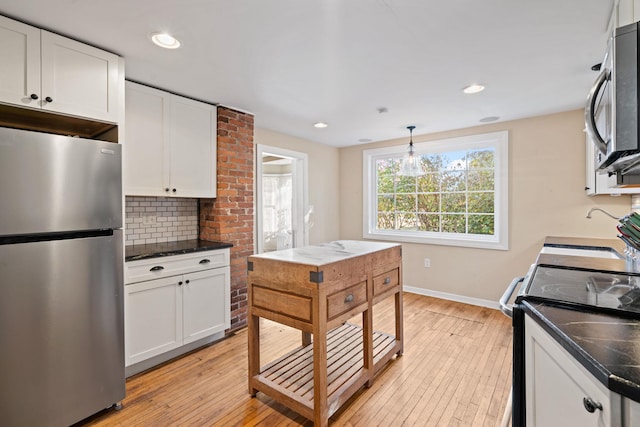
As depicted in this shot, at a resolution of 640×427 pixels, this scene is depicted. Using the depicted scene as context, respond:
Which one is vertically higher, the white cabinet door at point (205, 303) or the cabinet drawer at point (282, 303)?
the cabinet drawer at point (282, 303)

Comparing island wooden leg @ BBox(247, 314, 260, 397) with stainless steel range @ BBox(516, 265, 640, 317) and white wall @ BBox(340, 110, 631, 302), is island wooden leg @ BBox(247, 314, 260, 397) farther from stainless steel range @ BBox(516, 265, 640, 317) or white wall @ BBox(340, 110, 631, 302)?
white wall @ BBox(340, 110, 631, 302)

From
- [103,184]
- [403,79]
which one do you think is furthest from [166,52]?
[403,79]

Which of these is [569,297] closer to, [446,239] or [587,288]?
[587,288]

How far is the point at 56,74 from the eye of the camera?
5.95ft

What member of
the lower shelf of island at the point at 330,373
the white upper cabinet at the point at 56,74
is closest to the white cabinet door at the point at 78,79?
the white upper cabinet at the point at 56,74

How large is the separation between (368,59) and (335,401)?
Result: 228cm

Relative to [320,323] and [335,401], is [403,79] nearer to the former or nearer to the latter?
[320,323]

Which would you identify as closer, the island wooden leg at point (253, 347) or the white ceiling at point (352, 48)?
the white ceiling at point (352, 48)

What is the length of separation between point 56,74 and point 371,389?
9.57ft

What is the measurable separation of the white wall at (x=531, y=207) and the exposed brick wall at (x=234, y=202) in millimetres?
2571

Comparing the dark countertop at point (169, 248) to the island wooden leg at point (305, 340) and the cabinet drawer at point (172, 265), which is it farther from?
the island wooden leg at point (305, 340)

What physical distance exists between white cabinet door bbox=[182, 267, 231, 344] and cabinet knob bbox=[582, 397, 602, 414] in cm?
262

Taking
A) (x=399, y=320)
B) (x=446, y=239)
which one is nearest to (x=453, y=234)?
(x=446, y=239)

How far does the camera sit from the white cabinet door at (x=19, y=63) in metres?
1.64
